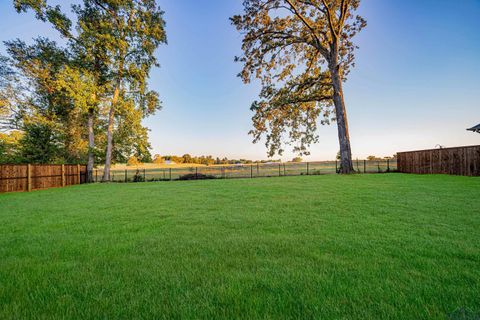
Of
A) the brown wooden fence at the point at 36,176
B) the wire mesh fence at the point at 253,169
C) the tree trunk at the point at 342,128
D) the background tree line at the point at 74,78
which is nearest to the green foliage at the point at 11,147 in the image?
the background tree line at the point at 74,78

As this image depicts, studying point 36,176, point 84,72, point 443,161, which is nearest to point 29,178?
point 36,176

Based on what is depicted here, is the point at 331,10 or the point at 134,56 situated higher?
the point at 331,10

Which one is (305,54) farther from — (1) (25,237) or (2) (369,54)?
(1) (25,237)

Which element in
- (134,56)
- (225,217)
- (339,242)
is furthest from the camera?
(134,56)

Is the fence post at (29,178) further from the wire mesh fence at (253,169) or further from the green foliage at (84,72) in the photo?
the wire mesh fence at (253,169)

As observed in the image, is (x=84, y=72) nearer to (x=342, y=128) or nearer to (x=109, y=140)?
(x=109, y=140)

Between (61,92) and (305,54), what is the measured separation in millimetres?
20632

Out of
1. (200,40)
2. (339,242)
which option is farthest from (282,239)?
(200,40)

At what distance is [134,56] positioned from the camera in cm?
1744

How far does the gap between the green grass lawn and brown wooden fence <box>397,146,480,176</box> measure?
39.9 feet

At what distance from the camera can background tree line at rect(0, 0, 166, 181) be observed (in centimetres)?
1578

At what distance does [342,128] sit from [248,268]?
14423 millimetres

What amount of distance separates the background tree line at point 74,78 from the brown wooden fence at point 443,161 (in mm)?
22817

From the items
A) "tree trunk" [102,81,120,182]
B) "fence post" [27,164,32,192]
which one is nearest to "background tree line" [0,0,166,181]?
"tree trunk" [102,81,120,182]
